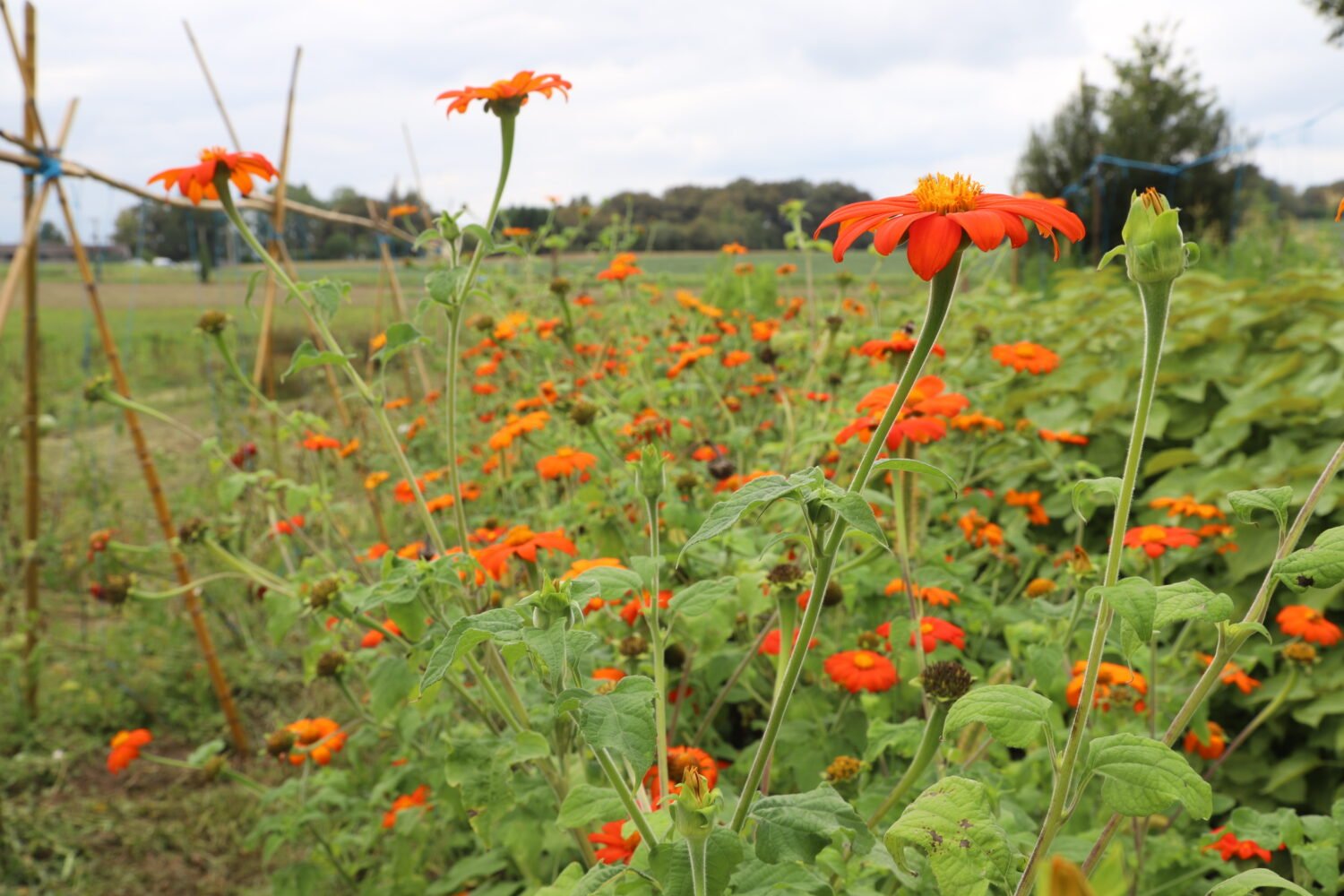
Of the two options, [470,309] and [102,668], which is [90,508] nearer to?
[102,668]

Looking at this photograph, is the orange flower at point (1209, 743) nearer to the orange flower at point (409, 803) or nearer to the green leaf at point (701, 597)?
the green leaf at point (701, 597)

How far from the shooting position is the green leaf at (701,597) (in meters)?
0.94

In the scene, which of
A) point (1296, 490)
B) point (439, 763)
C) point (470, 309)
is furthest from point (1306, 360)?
point (470, 309)

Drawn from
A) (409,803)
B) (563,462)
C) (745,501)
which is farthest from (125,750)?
(745,501)

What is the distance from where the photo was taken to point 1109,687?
5.14ft

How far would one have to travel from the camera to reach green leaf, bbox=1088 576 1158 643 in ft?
2.09

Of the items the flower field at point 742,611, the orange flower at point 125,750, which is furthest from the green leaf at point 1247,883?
the orange flower at point 125,750

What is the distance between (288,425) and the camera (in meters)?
2.22

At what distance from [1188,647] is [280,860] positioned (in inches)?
92.1

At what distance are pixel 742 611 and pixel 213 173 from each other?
1110 millimetres

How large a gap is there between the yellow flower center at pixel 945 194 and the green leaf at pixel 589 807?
0.62 metres

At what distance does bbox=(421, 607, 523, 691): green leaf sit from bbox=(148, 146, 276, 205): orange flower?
848 millimetres

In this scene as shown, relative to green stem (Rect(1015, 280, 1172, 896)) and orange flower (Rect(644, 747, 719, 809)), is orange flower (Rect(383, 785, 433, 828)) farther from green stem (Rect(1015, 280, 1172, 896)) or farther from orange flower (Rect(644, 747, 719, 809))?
green stem (Rect(1015, 280, 1172, 896))

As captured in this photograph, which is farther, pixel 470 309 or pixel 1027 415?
pixel 470 309
